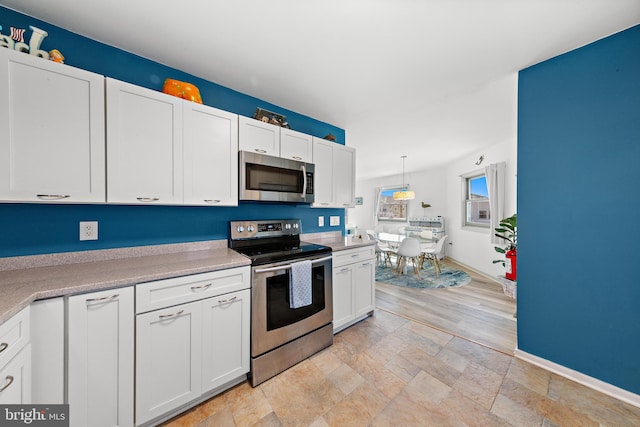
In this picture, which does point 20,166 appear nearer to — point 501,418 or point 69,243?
point 69,243

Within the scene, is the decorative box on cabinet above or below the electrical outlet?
below

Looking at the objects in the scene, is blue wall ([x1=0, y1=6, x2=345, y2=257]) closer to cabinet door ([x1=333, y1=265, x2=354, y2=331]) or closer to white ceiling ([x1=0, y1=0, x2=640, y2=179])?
white ceiling ([x1=0, y1=0, x2=640, y2=179])

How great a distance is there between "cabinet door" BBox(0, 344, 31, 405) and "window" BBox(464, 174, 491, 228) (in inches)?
235

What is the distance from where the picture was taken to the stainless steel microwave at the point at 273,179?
6.43 ft

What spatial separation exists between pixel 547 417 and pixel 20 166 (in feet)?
11.1

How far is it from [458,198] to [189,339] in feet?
19.3

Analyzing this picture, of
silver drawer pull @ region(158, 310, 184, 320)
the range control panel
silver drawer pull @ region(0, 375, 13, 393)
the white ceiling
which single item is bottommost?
silver drawer pull @ region(0, 375, 13, 393)

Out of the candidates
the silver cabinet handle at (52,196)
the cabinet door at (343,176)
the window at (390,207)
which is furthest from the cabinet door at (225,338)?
the window at (390,207)

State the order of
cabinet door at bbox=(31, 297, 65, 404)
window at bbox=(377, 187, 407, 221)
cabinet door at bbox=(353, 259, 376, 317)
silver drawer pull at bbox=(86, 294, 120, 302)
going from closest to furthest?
cabinet door at bbox=(31, 297, 65, 404)
silver drawer pull at bbox=(86, 294, 120, 302)
cabinet door at bbox=(353, 259, 376, 317)
window at bbox=(377, 187, 407, 221)

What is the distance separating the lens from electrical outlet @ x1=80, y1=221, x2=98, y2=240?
5.05ft

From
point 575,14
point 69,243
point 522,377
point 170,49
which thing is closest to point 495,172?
point 575,14

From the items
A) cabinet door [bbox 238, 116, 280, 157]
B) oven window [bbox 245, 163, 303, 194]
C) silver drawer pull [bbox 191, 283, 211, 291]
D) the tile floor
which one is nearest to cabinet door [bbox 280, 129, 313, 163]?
cabinet door [bbox 238, 116, 280, 157]

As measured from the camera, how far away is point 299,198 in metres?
2.29

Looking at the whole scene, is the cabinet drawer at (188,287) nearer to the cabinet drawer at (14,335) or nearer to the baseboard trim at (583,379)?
the cabinet drawer at (14,335)
